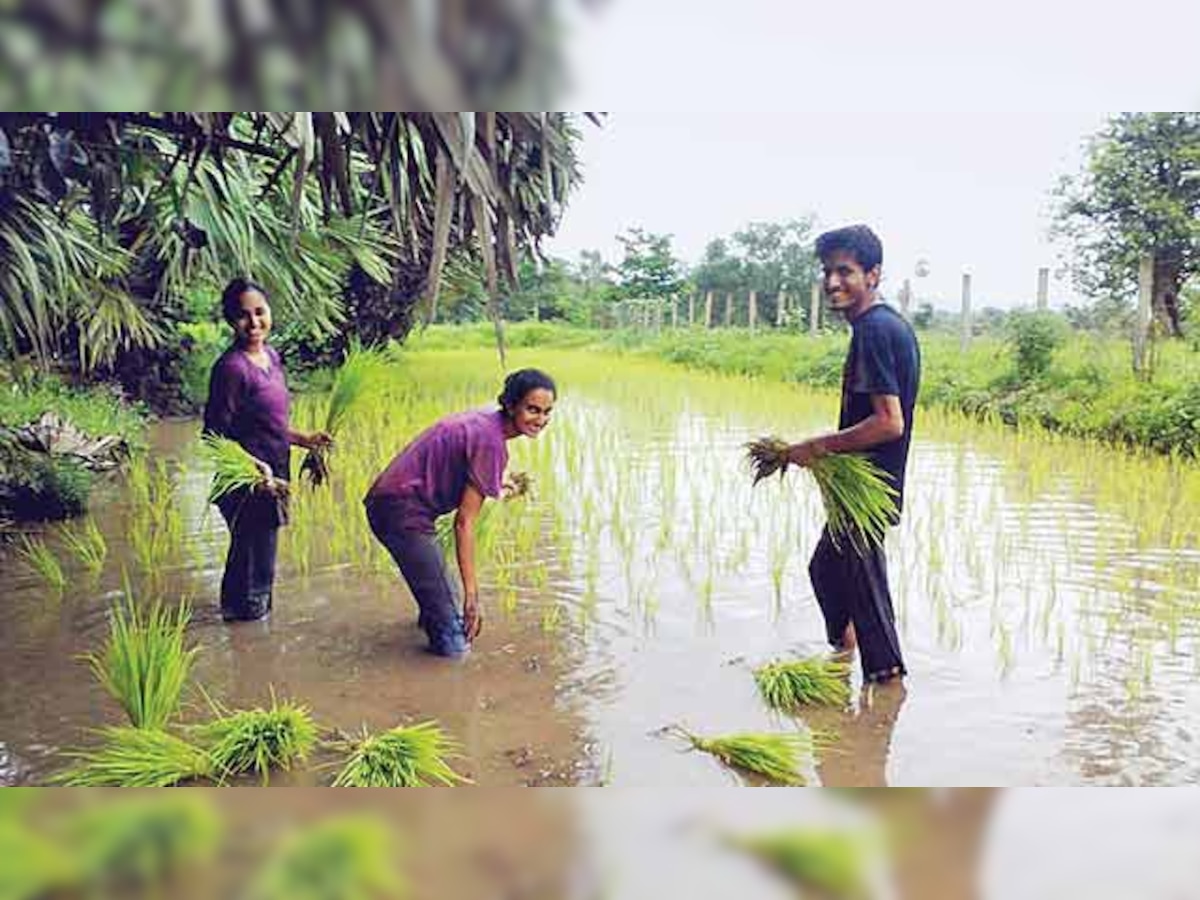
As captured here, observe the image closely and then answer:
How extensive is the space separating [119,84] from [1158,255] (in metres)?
2.26

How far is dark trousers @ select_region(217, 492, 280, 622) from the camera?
2.68 meters

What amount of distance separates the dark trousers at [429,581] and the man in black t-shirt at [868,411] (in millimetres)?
845

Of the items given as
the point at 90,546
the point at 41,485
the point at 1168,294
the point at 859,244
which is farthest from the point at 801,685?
the point at 41,485

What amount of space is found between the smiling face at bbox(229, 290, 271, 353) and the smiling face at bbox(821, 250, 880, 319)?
1294 mm

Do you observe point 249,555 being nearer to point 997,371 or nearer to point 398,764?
point 398,764

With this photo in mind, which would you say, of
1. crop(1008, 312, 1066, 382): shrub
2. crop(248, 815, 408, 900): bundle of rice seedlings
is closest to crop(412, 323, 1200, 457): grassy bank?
crop(1008, 312, 1066, 382): shrub

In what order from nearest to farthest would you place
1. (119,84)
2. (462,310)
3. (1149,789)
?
(119,84)
(1149,789)
(462,310)

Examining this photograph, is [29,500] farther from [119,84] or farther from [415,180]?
[119,84]

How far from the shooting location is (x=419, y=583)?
8.46 feet

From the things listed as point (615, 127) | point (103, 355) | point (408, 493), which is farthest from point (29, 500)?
point (615, 127)

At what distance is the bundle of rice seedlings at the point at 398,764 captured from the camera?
218cm

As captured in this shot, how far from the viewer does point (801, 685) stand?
7.89 feet

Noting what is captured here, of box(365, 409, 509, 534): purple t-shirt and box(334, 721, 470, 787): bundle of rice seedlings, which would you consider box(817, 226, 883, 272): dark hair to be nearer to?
box(365, 409, 509, 534): purple t-shirt

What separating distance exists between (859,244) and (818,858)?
4.17ft
